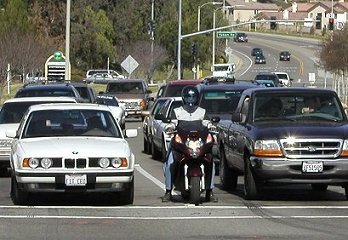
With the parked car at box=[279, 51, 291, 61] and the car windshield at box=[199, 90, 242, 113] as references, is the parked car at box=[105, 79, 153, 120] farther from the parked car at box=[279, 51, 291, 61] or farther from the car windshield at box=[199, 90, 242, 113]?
the parked car at box=[279, 51, 291, 61]

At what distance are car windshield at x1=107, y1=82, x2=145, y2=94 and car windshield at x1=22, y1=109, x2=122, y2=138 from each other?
2958 centimetres

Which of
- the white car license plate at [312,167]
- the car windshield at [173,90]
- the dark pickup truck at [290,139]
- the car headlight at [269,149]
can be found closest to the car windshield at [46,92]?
the car windshield at [173,90]

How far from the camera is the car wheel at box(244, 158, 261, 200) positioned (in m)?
16.5

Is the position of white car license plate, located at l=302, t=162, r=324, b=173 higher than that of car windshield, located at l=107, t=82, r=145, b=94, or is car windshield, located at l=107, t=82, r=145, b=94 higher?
white car license plate, located at l=302, t=162, r=324, b=173

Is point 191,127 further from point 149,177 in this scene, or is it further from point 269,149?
point 149,177

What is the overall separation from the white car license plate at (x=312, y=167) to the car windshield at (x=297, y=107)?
4.64ft

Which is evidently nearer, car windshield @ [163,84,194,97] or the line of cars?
the line of cars

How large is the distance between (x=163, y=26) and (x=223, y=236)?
80.6 metres

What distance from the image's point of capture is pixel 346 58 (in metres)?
59.8

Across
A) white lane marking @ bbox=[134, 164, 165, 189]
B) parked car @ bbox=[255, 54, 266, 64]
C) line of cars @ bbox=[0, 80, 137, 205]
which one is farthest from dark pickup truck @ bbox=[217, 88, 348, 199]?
parked car @ bbox=[255, 54, 266, 64]

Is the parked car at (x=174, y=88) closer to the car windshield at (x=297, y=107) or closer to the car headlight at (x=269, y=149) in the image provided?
the car windshield at (x=297, y=107)

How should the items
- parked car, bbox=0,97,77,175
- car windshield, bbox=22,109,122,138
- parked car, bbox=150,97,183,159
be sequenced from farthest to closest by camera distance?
parked car, bbox=150,97,183,159 → parked car, bbox=0,97,77,175 → car windshield, bbox=22,109,122,138

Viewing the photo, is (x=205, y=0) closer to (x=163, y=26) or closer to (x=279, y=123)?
(x=163, y=26)

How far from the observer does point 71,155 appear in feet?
50.2
